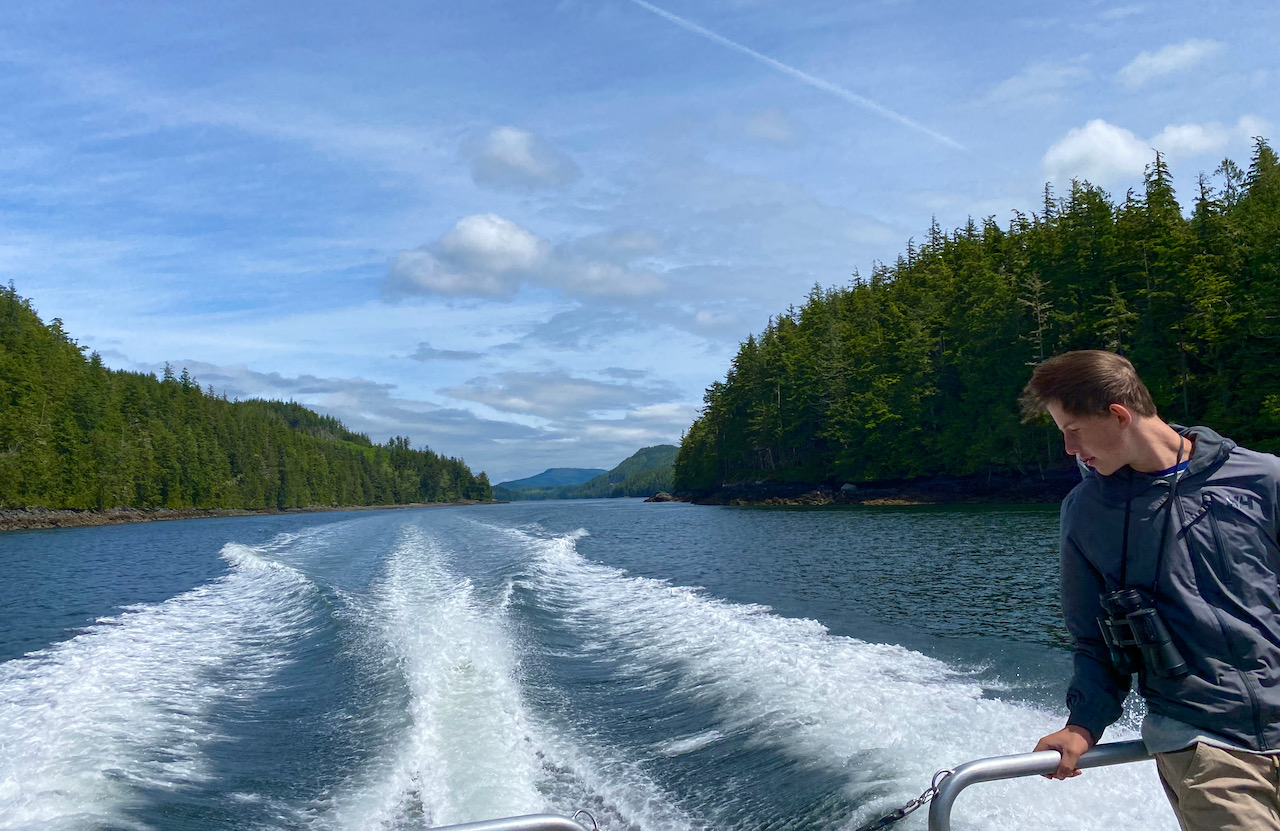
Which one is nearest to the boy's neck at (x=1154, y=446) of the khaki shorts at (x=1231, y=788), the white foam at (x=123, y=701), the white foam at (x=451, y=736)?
the khaki shorts at (x=1231, y=788)

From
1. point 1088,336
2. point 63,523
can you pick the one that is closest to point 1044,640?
point 1088,336

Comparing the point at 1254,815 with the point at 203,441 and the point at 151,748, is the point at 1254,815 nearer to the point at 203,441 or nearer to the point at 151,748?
the point at 151,748

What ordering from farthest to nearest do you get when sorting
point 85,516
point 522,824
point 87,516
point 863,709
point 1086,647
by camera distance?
point 87,516
point 85,516
point 863,709
point 1086,647
point 522,824

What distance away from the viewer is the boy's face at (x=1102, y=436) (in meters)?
2.48

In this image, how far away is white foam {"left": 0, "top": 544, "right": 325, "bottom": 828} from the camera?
703 centimetres

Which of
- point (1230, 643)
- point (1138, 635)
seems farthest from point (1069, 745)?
point (1230, 643)

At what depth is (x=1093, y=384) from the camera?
2500mm

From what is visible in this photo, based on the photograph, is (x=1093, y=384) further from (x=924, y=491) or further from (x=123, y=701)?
(x=924, y=491)

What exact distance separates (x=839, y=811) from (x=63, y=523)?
9214 cm

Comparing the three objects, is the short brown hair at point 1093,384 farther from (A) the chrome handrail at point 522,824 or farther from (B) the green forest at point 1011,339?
(B) the green forest at point 1011,339

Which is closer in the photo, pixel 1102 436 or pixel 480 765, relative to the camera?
pixel 1102 436

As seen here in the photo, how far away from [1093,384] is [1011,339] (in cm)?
6023

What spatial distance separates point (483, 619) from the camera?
14859 millimetres

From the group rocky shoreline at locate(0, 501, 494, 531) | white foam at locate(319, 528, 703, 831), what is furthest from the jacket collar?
rocky shoreline at locate(0, 501, 494, 531)
